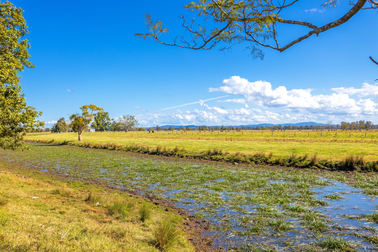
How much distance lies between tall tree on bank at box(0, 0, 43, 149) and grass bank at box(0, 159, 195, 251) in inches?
239

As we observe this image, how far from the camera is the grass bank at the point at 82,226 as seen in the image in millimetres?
5784

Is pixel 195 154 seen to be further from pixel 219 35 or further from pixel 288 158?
pixel 219 35

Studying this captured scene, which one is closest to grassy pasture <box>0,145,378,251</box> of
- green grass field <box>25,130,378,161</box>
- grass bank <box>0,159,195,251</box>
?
grass bank <box>0,159,195,251</box>

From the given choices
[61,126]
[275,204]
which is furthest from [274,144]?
[61,126]

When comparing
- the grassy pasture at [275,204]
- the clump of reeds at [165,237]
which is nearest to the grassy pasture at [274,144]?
the grassy pasture at [275,204]

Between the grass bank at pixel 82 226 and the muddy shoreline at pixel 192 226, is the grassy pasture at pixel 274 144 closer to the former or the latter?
the muddy shoreline at pixel 192 226

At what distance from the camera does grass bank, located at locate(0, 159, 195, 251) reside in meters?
5.78

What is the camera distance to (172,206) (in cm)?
1216

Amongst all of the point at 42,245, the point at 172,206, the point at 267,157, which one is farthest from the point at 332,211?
the point at 267,157

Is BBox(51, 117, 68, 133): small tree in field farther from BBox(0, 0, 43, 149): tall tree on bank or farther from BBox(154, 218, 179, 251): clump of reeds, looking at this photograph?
BBox(154, 218, 179, 251): clump of reeds

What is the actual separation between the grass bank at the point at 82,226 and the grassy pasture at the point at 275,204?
126 cm

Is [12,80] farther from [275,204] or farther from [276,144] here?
[276,144]

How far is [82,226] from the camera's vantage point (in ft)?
24.5

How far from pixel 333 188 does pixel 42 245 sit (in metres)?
16.7
